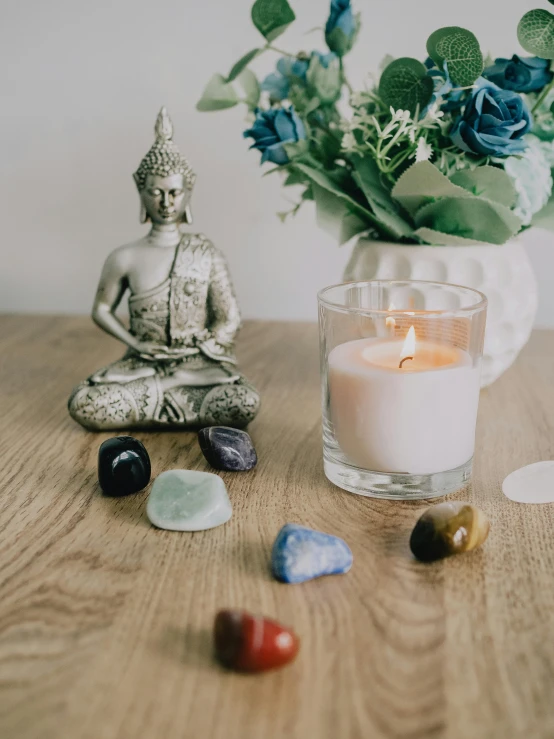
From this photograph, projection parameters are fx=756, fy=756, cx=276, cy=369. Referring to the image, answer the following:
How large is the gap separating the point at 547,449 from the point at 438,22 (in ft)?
2.11

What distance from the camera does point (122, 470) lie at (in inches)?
22.8

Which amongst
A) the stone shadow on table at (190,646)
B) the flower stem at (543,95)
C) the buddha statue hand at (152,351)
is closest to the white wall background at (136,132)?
the flower stem at (543,95)

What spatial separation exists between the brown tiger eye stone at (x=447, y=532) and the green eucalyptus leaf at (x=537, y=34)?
447 mm

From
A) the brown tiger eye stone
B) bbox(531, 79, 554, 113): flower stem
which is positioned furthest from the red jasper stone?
bbox(531, 79, 554, 113): flower stem

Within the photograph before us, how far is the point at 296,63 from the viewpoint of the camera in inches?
32.3

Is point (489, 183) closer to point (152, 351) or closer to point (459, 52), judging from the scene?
point (459, 52)

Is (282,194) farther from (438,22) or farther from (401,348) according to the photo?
(401,348)

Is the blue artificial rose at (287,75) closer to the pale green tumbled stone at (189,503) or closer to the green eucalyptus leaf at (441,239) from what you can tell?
the green eucalyptus leaf at (441,239)

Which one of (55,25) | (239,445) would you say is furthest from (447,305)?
(55,25)

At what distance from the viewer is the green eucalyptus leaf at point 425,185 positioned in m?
0.68

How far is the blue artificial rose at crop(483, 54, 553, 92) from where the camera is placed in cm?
73

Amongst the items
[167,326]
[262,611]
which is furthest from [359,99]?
[262,611]

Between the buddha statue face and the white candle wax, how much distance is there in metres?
0.25

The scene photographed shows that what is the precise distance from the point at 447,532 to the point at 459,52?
450mm
